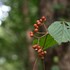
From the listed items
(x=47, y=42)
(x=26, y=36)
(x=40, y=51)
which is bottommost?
(x=40, y=51)

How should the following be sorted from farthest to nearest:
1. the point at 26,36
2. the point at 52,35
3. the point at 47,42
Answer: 1. the point at 26,36
2. the point at 47,42
3. the point at 52,35

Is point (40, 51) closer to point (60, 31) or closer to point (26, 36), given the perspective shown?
point (60, 31)

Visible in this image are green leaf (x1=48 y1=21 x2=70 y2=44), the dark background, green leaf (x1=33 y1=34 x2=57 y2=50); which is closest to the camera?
green leaf (x1=48 y1=21 x2=70 y2=44)

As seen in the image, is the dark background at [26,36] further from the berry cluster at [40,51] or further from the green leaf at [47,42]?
the berry cluster at [40,51]

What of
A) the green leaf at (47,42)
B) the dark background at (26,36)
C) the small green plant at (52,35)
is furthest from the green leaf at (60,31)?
the dark background at (26,36)

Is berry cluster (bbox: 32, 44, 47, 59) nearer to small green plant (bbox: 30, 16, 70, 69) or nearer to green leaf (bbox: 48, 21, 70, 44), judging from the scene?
small green plant (bbox: 30, 16, 70, 69)

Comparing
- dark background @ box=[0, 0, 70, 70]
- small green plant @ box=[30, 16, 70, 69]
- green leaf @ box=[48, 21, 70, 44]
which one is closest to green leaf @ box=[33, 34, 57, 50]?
small green plant @ box=[30, 16, 70, 69]

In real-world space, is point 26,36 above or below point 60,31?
above

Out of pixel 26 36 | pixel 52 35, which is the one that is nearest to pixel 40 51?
pixel 52 35

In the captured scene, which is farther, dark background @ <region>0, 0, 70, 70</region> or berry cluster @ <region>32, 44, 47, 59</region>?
dark background @ <region>0, 0, 70, 70</region>
